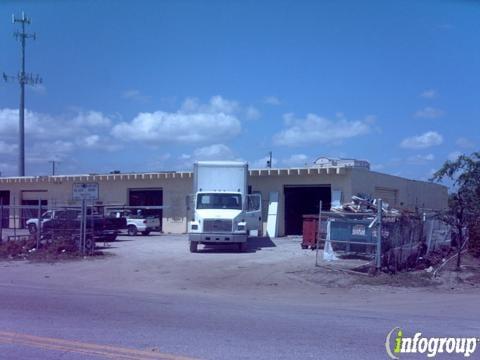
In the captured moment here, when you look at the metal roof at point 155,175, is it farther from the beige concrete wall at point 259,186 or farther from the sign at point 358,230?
the sign at point 358,230

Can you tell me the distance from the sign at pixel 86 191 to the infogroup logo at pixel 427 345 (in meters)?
15.4

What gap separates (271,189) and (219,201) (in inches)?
455

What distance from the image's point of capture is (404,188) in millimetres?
43094

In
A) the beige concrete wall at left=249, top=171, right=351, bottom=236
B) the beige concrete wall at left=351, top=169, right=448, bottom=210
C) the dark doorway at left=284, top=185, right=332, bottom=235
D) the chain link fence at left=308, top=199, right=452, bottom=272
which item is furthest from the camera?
the dark doorway at left=284, top=185, right=332, bottom=235

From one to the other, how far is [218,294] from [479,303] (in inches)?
224

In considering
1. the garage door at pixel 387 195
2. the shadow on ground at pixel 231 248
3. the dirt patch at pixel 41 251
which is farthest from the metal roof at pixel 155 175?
the dirt patch at pixel 41 251

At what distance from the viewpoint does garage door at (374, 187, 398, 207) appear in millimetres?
38334

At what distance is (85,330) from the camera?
372 inches

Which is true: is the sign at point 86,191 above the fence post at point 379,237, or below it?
above

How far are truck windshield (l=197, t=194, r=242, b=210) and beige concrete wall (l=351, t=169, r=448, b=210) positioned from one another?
9.07 meters

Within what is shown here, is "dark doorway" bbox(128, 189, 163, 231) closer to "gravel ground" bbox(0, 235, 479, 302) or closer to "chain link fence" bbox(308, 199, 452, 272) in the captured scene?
"gravel ground" bbox(0, 235, 479, 302)

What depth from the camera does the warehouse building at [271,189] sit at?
34.7 m

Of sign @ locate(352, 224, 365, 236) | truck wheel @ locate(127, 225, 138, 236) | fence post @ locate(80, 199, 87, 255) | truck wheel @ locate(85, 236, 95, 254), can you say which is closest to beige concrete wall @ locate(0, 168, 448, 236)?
truck wheel @ locate(127, 225, 138, 236)

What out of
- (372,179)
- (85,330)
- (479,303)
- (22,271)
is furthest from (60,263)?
(372,179)
